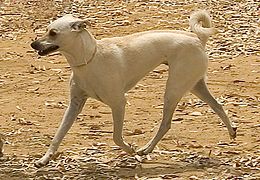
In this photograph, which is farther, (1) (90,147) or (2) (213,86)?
(2) (213,86)

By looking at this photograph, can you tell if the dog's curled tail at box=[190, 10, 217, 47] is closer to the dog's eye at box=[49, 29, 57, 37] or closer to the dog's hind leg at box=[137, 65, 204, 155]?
the dog's hind leg at box=[137, 65, 204, 155]

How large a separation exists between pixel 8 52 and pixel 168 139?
5.08 meters

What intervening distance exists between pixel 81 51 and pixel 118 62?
31 centimetres

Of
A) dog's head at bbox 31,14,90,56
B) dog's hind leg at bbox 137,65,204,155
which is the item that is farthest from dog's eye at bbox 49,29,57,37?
dog's hind leg at bbox 137,65,204,155

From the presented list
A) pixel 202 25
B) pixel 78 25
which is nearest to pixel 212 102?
pixel 202 25

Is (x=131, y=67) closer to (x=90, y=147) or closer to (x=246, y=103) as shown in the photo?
(x=90, y=147)

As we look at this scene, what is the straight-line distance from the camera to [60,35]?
5637mm

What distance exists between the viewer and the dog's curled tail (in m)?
6.24

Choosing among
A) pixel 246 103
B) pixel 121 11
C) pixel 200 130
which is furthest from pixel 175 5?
pixel 200 130

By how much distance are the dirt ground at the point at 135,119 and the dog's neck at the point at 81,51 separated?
862mm

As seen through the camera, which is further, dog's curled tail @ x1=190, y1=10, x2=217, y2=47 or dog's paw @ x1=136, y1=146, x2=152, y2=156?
dog's curled tail @ x1=190, y1=10, x2=217, y2=47

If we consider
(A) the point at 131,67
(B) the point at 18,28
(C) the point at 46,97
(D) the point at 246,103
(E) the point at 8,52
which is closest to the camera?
(A) the point at 131,67

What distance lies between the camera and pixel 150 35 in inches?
237

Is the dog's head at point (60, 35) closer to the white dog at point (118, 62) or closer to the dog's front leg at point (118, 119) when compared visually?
the white dog at point (118, 62)
